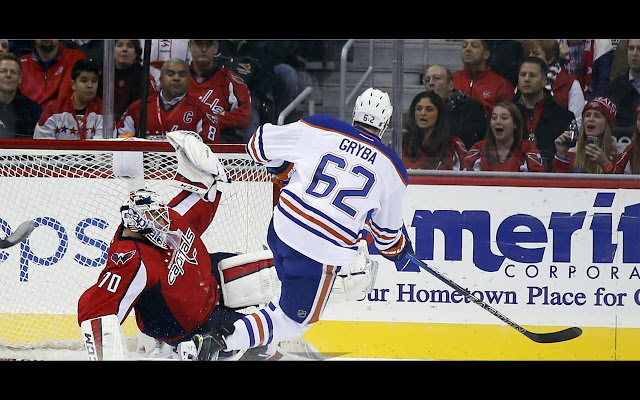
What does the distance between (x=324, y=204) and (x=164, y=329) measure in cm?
91

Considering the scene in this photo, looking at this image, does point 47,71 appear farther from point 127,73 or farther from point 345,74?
point 345,74

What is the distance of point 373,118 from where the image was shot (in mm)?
4488

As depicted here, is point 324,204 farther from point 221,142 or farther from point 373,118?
point 221,142

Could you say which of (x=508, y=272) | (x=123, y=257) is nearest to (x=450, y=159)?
(x=508, y=272)

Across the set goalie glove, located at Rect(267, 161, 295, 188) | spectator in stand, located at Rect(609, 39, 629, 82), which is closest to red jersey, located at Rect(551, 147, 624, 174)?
spectator in stand, located at Rect(609, 39, 629, 82)

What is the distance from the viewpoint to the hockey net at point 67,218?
4.77m

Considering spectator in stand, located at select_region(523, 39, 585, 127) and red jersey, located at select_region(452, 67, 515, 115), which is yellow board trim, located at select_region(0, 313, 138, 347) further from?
spectator in stand, located at select_region(523, 39, 585, 127)

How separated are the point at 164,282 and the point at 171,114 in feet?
3.09

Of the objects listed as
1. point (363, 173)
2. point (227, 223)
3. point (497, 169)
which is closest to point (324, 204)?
point (363, 173)

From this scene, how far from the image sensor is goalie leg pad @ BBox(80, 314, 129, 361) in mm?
4258

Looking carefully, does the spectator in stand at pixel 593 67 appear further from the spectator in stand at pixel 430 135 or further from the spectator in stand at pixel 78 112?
the spectator in stand at pixel 78 112

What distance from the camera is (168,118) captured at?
500 centimetres

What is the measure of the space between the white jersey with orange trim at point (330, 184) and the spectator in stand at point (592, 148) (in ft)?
2.80

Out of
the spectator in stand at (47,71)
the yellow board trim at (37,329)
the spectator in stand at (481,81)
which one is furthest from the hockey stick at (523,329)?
the spectator in stand at (47,71)
